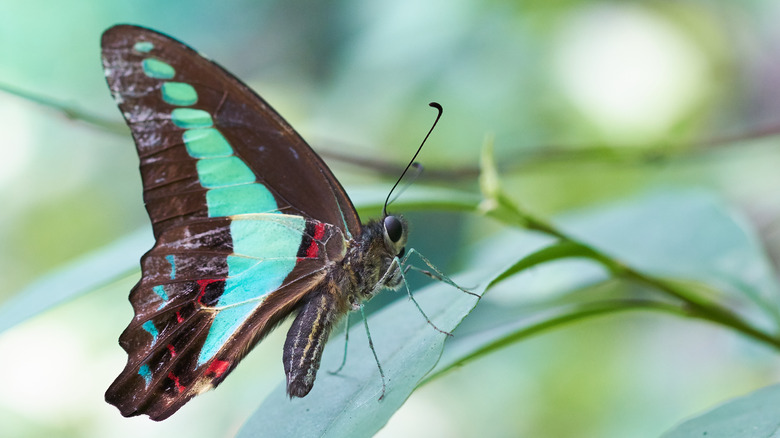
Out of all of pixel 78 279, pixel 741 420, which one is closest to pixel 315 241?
pixel 78 279

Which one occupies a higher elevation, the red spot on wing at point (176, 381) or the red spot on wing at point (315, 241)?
the red spot on wing at point (315, 241)

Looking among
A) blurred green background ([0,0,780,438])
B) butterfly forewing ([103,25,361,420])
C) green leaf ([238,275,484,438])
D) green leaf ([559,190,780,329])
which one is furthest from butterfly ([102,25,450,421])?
blurred green background ([0,0,780,438])

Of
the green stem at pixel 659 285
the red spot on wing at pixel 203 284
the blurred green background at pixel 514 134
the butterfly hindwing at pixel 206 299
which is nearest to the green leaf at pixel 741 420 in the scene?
the green stem at pixel 659 285

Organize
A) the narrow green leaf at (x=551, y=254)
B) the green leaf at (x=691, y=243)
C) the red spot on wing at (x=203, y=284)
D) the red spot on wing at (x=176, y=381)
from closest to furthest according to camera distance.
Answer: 1. the narrow green leaf at (x=551, y=254)
2. the red spot on wing at (x=176, y=381)
3. the red spot on wing at (x=203, y=284)
4. the green leaf at (x=691, y=243)

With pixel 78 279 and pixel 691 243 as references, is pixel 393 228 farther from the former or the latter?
pixel 691 243

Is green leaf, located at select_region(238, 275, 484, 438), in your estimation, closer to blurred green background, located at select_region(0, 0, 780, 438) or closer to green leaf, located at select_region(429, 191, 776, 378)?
green leaf, located at select_region(429, 191, 776, 378)

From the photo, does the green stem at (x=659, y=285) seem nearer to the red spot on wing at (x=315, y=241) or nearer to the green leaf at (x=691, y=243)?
the green leaf at (x=691, y=243)
